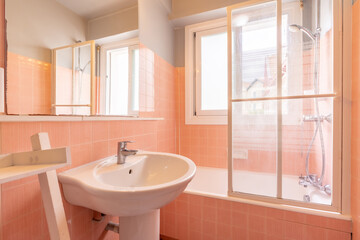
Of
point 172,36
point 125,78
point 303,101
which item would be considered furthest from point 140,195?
point 172,36

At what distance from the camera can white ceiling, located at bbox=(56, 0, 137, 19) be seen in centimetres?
86

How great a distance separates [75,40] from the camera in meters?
0.87

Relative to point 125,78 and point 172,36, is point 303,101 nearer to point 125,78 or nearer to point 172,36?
point 125,78

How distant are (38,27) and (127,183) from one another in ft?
2.70

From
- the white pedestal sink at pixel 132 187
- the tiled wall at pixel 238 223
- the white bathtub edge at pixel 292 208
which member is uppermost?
the white pedestal sink at pixel 132 187

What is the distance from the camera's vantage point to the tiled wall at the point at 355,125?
0.99 m

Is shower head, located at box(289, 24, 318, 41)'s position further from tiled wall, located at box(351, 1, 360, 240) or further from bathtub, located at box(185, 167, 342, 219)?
bathtub, located at box(185, 167, 342, 219)

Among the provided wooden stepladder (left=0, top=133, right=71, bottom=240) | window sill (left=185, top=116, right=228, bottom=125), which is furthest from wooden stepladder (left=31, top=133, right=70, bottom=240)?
window sill (left=185, top=116, right=228, bottom=125)

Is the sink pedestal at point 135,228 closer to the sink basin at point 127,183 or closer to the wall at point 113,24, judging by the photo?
the sink basin at point 127,183

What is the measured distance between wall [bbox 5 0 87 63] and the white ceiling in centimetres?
4

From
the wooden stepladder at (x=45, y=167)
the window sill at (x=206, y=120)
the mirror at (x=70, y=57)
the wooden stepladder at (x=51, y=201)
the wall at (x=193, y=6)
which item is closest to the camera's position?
the wooden stepladder at (x=45, y=167)

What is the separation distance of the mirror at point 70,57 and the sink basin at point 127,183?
322 millimetres

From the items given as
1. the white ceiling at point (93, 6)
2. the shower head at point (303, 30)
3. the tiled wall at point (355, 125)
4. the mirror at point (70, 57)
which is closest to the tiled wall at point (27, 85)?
the mirror at point (70, 57)

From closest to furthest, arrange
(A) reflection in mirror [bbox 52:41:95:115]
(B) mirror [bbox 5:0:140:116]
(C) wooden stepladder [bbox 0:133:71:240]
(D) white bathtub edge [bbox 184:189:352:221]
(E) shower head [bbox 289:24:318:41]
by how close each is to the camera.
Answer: (C) wooden stepladder [bbox 0:133:71:240], (B) mirror [bbox 5:0:140:116], (A) reflection in mirror [bbox 52:41:95:115], (D) white bathtub edge [bbox 184:189:352:221], (E) shower head [bbox 289:24:318:41]
